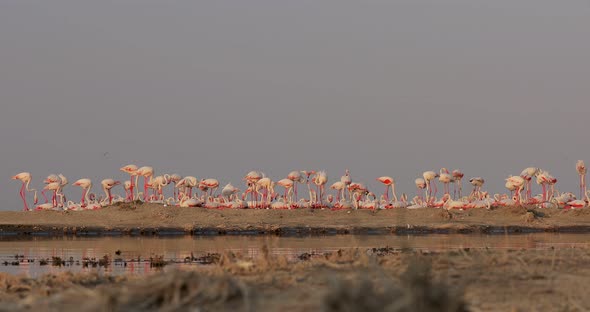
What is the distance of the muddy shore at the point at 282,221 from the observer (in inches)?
1353

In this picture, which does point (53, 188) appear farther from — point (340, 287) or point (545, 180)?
point (340, 287)

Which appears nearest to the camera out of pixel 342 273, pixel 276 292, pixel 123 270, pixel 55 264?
pixel 276 292

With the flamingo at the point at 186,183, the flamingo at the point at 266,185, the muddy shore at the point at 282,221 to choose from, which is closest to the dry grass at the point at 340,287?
the muddy shore at the point at 282,221

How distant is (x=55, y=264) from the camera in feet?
56.6

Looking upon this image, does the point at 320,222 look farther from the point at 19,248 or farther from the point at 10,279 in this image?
the point at 10,279

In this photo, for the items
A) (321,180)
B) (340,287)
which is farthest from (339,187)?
(340,287)

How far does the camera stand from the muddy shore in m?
34.4

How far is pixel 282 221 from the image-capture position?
39031mm

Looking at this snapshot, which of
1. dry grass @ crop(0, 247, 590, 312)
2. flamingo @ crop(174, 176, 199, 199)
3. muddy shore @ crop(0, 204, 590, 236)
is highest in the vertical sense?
flamingo @ crop(174, 176, 199, 199)

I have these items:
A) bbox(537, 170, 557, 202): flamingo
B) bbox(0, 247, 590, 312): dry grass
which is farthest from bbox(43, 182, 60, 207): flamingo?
bbox(0, 247, 590, 312): dry grass

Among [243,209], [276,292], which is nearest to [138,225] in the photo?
[243,209]

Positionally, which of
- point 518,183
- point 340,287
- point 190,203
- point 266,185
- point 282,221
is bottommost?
point 340,287

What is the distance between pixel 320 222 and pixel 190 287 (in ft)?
107

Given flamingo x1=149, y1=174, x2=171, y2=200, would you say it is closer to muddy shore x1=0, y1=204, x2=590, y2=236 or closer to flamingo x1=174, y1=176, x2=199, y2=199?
flamingo x1=174, y1=176, x2=199, y2=199
